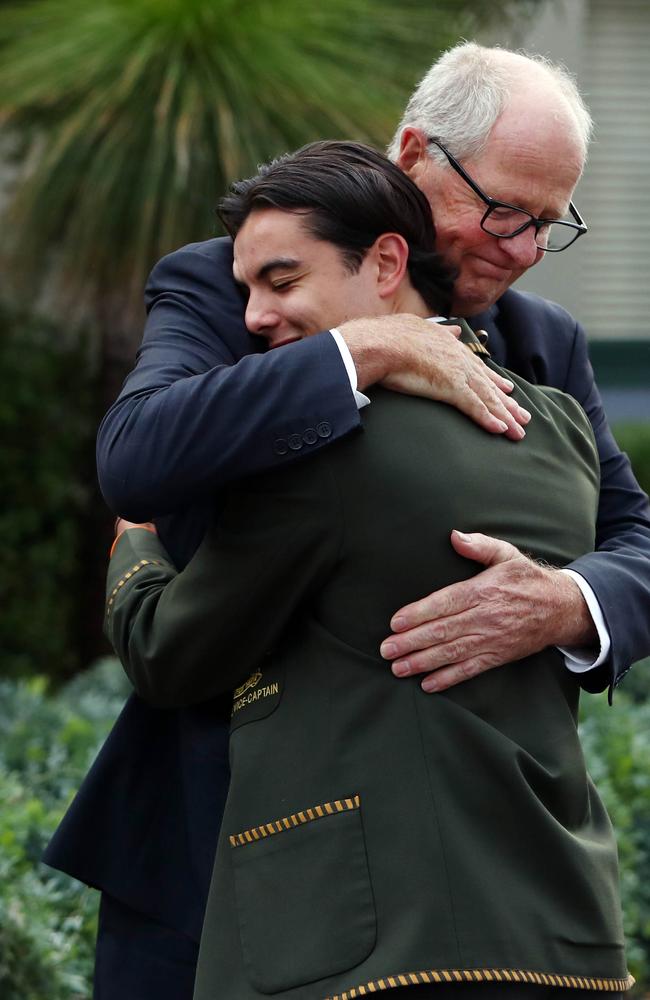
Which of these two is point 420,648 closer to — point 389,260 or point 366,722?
point 366,722

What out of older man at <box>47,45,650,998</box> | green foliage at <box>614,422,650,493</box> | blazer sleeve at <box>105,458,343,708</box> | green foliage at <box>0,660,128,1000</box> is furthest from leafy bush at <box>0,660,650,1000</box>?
green foliage at <box>614,422,650,493</box>

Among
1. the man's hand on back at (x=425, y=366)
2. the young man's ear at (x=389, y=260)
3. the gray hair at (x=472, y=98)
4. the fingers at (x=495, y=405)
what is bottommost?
the fingers at (x=495, y=405)

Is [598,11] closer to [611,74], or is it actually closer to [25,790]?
[611,74]

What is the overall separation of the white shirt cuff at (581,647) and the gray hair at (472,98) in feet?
2.09

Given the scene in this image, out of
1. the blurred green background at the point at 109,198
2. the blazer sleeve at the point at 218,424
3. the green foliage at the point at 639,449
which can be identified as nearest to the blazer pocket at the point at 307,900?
the blazer sleeve at the point at 218,424

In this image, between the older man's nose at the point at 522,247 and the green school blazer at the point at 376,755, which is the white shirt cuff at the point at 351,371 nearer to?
the green school blazer at the point at 376,755

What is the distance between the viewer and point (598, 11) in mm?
8594

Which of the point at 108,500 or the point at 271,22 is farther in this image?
the point at 271,22

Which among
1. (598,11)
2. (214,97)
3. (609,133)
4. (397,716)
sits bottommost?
(609,133)

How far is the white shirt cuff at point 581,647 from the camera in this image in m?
2.05

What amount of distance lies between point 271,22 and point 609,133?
3951mm

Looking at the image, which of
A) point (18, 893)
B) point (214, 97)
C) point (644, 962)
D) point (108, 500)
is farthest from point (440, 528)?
point (214, 97)

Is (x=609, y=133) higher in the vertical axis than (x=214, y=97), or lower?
lower

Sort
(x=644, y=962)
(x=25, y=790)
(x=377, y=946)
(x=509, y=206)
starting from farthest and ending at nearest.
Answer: (x=644, y=962) < (x=25, y=790) < (x=509, y=206) < (x=377, y=946)
